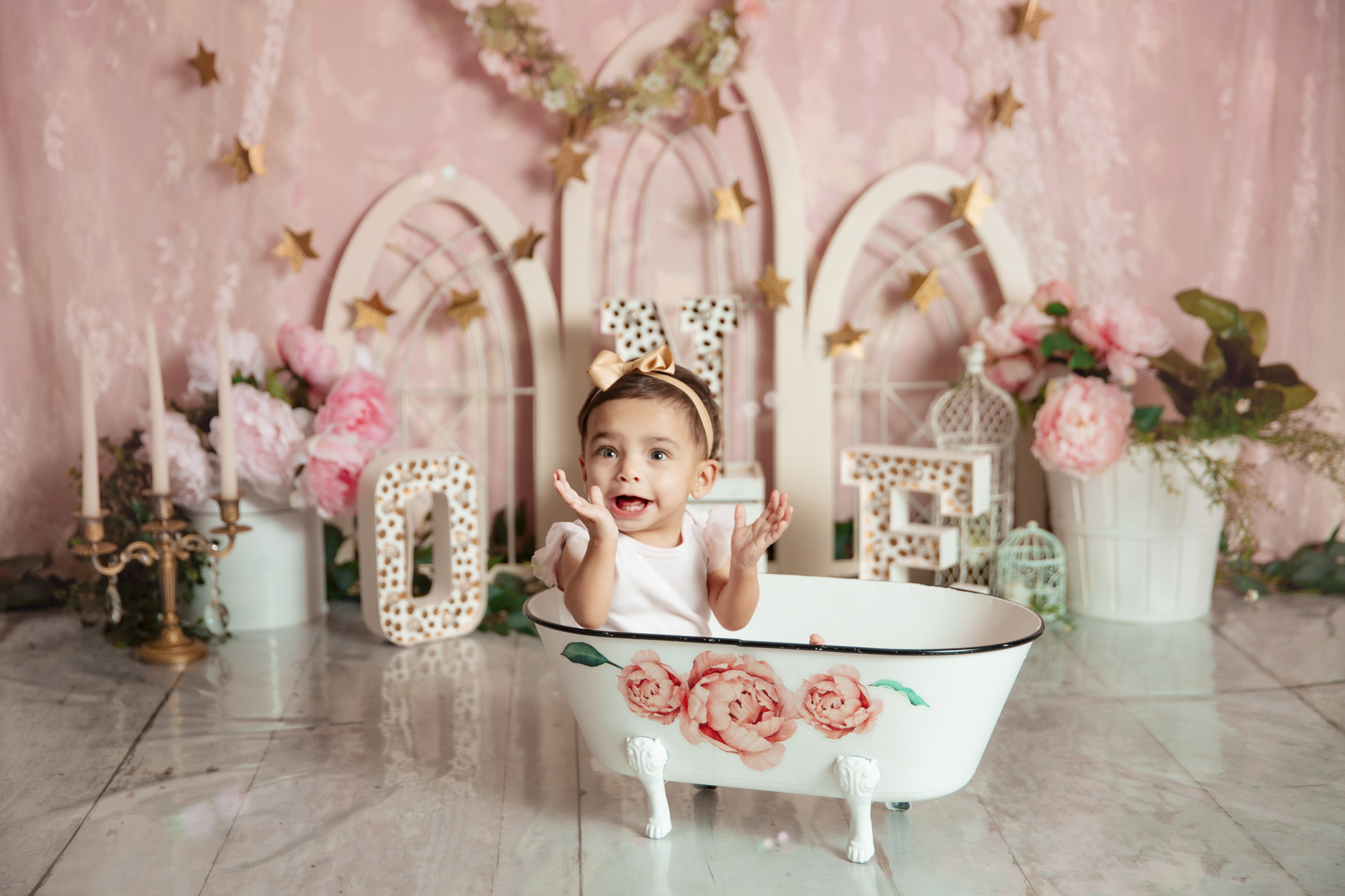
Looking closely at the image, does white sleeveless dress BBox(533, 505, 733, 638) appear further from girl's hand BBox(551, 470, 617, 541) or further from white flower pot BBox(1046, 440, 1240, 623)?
white flower pot BBox(1046, 440, 1240, 623)

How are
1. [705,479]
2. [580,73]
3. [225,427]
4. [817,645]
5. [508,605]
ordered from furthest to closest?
[580,73], [508,605], [225,427], [705,479], [817,645]

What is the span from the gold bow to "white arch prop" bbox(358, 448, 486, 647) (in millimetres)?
980

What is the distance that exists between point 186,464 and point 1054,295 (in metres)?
2.23

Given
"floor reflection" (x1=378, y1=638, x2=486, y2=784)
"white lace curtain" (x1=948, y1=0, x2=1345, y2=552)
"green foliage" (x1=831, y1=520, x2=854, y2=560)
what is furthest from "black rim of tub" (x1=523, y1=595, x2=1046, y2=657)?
"white lace curtain" (x1=948, y1=0, x2=1345, y2=552)

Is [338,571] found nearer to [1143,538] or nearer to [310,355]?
[310,355]

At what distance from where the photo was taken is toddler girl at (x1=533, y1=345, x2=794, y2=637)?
163 centimetres

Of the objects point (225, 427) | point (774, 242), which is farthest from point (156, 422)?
point (774, 242)

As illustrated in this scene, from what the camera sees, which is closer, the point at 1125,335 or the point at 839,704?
the point at 839,704

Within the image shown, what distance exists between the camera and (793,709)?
59.6 inches

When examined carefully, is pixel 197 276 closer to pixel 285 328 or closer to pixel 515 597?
pixel 285 328

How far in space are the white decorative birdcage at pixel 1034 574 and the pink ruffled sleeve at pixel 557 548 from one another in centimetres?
137

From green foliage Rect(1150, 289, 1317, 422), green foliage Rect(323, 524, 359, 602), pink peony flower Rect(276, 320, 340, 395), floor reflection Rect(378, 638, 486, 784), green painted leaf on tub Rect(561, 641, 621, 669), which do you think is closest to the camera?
green painted leaf on tub Rect(561, 641, 621, 669)

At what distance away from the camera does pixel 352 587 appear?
3.00 metres

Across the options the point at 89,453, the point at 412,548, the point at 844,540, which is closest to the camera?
the point at 89,453
